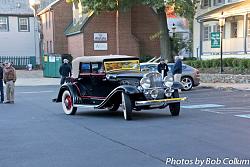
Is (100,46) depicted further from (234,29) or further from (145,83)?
(145,83)

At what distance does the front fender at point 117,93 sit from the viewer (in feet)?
38.5

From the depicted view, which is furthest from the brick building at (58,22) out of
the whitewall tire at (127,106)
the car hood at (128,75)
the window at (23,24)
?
the whitewall tire at (127,106)

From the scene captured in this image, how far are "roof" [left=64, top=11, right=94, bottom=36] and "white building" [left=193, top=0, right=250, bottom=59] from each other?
913cm

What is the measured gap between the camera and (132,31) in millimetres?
40406

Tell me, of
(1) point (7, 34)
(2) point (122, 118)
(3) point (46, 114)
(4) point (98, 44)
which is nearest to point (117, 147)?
(2) point (122, 118)

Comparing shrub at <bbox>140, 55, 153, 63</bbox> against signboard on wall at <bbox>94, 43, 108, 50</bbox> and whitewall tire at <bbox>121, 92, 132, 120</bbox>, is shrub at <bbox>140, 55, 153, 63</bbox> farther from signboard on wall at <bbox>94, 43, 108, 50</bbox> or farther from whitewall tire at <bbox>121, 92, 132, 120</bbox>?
whitewall tire at <bbox>121, 92, 132, 120</bbox>

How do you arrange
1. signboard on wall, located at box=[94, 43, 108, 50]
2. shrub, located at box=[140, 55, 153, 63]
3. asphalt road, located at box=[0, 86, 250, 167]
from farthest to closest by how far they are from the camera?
1. shrub, located at box=[140, 55, 153, 63]
2. signboard on wall, located at box=[94, 43, 108, 50]
3. asphalt road, located at box=[0, 86, 250, 167]

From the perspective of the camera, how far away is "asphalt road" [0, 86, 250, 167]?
709cm

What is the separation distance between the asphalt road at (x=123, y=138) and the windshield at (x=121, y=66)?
1.40 meters

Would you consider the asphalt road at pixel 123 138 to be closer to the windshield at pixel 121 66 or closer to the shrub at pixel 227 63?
the windshield at pixel 121 66

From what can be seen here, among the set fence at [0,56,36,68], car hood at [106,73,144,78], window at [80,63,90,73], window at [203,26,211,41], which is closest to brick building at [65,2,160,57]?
window at [203,26,211,41]

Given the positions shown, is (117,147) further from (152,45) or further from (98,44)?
(152,45)

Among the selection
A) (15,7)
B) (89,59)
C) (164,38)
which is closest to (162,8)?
(164,38)

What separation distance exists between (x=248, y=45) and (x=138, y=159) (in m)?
23.6
